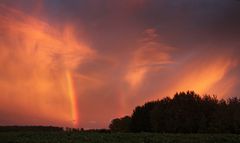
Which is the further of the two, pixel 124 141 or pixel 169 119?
pixel 169 119

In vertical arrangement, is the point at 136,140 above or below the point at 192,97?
below

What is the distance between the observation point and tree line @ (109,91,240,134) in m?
88.1

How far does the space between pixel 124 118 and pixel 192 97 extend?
47.1 metres

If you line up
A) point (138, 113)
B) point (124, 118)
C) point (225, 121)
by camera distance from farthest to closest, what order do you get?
point (124, 118) < point (138, 113) < point (225, 121)

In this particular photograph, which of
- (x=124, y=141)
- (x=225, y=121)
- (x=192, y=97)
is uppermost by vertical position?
(x=192, y=97)

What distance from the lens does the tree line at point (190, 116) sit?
88125 mm

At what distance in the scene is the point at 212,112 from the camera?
96.9m

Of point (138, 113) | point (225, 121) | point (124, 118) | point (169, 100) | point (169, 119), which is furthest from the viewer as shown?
point (124, 118)

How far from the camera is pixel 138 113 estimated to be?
120m

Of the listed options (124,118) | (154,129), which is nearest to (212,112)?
(154,129)

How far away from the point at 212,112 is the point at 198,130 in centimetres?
640

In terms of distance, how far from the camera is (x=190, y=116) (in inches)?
3873

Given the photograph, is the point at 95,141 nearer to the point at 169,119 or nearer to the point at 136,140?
the point at 136,140

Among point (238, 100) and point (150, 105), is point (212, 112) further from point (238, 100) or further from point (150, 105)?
point (150, 105)
